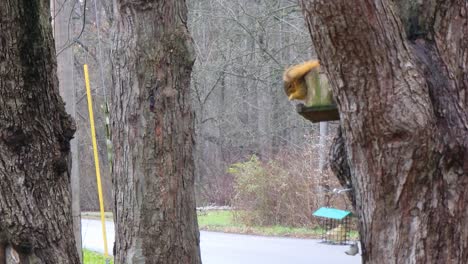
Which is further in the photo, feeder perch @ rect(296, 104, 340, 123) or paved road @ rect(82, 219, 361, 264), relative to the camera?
paved road @ rect(82, 219, 361, 264)

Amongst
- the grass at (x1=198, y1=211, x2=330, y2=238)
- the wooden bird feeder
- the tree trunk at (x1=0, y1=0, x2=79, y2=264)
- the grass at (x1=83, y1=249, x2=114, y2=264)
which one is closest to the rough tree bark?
the wooden bird feeder

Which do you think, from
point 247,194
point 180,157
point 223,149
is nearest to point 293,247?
point 247,194

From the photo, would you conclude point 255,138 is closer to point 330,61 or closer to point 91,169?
point 91,169

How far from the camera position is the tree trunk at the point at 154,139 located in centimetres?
588

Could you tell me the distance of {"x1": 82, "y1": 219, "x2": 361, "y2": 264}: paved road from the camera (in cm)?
1525

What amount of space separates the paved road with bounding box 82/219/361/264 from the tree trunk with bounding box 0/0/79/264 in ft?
36.7

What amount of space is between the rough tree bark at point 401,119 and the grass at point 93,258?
12.5m

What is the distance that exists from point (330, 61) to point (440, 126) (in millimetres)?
509

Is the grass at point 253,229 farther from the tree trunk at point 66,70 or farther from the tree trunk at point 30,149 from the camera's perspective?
the tree trunk at point 30,149

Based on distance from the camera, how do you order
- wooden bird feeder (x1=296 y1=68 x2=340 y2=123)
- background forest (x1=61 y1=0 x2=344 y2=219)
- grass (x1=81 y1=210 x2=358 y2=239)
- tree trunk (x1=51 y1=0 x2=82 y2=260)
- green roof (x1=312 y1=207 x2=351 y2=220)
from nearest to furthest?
wooden bird feeder (x1=296 y1=68 x2=340 y2=123)
tree trunk (x1=51 y1=0 x2=82 y2=260)
green roof (x1=312 y1=207 x2=351 y2=220)
grass (x1=81 y1=210 x2=358 y2=239)
background forest (x1=61 y1=0 x2=344 y2=219)

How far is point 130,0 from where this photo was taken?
241 inches

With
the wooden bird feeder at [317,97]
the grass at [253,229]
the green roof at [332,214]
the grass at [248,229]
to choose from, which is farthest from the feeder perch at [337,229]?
the wooden bird feeder at [317,97]

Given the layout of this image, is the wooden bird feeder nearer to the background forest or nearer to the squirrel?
the squirrel

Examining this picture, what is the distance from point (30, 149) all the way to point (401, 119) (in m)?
1.83
